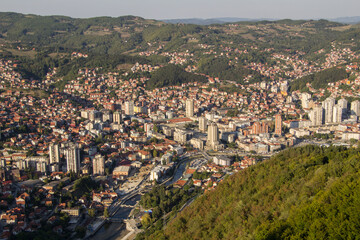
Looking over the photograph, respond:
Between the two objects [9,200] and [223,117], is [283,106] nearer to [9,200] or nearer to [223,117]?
[223,117]

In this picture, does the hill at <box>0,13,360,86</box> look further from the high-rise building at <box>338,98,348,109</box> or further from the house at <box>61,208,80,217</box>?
the house at <box>61,208,80,217</box>

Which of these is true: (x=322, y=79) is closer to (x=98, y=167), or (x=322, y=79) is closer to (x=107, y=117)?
(x=107, y=117)

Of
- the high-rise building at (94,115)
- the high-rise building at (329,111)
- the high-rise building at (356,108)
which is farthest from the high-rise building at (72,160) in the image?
the high-rise building at (356,108)

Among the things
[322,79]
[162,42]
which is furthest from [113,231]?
[162,42]

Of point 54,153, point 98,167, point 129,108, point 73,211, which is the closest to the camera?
point 73,211

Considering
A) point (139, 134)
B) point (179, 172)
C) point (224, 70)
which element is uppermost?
point (224, 70)

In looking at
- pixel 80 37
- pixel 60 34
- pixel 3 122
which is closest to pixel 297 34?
pixel 80 37

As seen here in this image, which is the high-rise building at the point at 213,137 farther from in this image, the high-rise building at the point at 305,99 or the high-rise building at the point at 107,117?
the high-rise building at the point at 305,99
